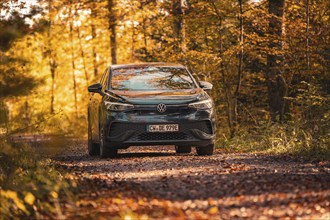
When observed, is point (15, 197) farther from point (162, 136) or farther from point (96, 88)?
point (96, 88)

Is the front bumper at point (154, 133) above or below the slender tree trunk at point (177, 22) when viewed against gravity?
below

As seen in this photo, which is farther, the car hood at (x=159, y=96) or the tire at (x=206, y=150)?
the tire at (x=206, y=150)

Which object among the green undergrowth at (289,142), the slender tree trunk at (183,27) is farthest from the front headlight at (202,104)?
the slender tree trunk at (183,27)

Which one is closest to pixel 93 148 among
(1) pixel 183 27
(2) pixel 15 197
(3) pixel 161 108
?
(3) pixel 161 108

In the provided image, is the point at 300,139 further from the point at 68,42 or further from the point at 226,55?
the point at 68,42

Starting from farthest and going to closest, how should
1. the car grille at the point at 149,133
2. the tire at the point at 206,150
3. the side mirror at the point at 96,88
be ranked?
1. the side mirror at the point at 96,88
2. the tire at the point at 206,150
3. the car grille at the point at 149,133

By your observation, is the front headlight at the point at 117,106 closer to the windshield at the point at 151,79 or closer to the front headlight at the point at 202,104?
the windshield at the point at 151,79

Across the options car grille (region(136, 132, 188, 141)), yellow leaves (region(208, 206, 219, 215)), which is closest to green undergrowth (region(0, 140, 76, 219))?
yellow leaves (region(208, 206, 219, 215))

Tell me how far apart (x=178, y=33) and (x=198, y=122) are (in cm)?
1015

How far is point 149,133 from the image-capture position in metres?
12.6

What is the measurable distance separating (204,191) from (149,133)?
500 centimetres

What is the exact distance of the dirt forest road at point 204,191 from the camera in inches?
249

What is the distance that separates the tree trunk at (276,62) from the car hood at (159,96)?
4.66m

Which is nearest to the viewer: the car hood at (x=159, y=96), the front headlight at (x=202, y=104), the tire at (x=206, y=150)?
the car hood at (x=159, y=96)
